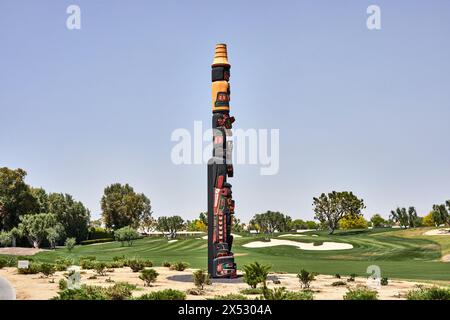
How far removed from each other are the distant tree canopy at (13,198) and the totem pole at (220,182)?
54.2 metres

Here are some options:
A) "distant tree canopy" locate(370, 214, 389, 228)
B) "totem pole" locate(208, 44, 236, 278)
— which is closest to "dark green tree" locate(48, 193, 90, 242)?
"totem pole" locate(208, 44, 236, 278)

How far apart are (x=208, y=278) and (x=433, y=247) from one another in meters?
37.5

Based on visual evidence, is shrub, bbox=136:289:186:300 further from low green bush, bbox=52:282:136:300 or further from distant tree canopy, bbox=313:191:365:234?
distant tree canopy, bbox=313:191:365:234

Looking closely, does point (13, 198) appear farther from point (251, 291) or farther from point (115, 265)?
point (251, 291)

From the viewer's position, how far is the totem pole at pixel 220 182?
1092 inches

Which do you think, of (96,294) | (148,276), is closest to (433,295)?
(148,276)

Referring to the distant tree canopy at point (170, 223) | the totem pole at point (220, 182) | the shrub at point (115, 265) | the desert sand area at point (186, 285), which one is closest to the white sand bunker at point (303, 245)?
the shrub at point (115, 265)

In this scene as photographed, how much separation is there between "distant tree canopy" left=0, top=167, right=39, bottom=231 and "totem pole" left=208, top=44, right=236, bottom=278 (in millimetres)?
54153

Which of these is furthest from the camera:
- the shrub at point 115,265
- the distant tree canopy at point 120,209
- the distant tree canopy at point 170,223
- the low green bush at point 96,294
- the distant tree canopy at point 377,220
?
the distant tree canopy at point 377,220

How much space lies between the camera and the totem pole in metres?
27.7

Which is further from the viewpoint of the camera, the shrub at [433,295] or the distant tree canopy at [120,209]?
the distant tree canopy at [120,209]

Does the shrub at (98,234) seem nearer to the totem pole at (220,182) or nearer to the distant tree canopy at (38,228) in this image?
the distant tree canopy at (38,228)
